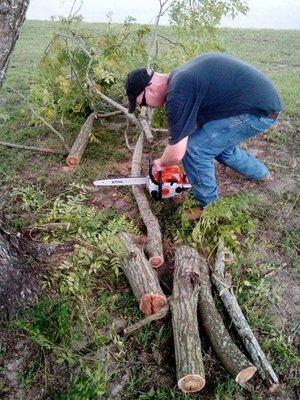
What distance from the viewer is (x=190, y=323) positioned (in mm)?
2660

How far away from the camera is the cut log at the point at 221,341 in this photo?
2.47 m

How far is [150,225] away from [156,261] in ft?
1.40

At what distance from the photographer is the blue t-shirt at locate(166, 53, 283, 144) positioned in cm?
303

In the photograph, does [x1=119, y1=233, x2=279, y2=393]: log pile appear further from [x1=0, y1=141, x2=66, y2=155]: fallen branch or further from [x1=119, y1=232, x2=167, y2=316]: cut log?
[x1=0, y1=141, x2=66, y2=155]: fallen branch

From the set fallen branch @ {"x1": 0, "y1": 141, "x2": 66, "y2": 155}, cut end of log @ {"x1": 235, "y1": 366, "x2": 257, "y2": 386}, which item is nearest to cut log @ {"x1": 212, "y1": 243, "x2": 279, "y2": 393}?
cut end of log @ {"x1": 235, "y1": 366, "x2": 257, "y2": 386}

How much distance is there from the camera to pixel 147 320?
8.92 feet

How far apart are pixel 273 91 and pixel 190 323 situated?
2033mm

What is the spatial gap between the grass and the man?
48 cm

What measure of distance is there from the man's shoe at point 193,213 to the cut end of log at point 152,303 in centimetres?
103

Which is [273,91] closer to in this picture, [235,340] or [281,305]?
[281,305]

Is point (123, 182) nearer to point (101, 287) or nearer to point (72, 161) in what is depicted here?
point (72, 161)

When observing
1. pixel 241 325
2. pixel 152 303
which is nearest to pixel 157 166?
pixel 152 303

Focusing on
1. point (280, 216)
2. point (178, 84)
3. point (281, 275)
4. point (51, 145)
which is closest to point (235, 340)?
point (281, 275)

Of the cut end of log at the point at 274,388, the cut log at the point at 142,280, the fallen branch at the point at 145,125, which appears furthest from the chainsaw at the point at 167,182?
the cut end of log at the point at 274,388
